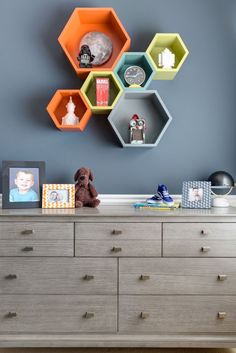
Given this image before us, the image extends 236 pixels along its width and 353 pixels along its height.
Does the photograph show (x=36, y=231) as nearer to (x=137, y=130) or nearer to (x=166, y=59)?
(x=137, y=130)

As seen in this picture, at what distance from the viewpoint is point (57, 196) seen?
7.83 feet

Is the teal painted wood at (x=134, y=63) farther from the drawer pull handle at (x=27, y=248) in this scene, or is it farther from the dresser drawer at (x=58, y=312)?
the dresser drawer at (x=58, y=312)

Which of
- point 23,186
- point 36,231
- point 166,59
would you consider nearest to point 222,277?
point 36,231

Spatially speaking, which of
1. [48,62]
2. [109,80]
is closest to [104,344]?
[109,80]

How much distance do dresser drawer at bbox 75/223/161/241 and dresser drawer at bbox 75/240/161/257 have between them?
2 centimetres

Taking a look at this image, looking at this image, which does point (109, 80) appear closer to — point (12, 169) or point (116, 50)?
point (116, 50)

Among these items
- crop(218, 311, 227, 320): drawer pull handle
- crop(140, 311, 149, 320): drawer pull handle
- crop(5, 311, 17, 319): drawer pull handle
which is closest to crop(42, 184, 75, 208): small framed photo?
crop(5, 311, 17, 319): drawer pull handle

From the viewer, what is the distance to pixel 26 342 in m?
2.12

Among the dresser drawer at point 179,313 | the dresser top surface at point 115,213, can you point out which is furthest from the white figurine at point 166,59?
the dresser drawer at point 179,313

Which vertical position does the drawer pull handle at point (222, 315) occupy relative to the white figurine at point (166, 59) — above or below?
below

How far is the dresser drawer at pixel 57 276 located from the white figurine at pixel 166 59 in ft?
4.22

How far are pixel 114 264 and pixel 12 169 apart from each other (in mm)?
854

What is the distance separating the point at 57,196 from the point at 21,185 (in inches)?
9.1

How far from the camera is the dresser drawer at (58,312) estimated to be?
2117mm
